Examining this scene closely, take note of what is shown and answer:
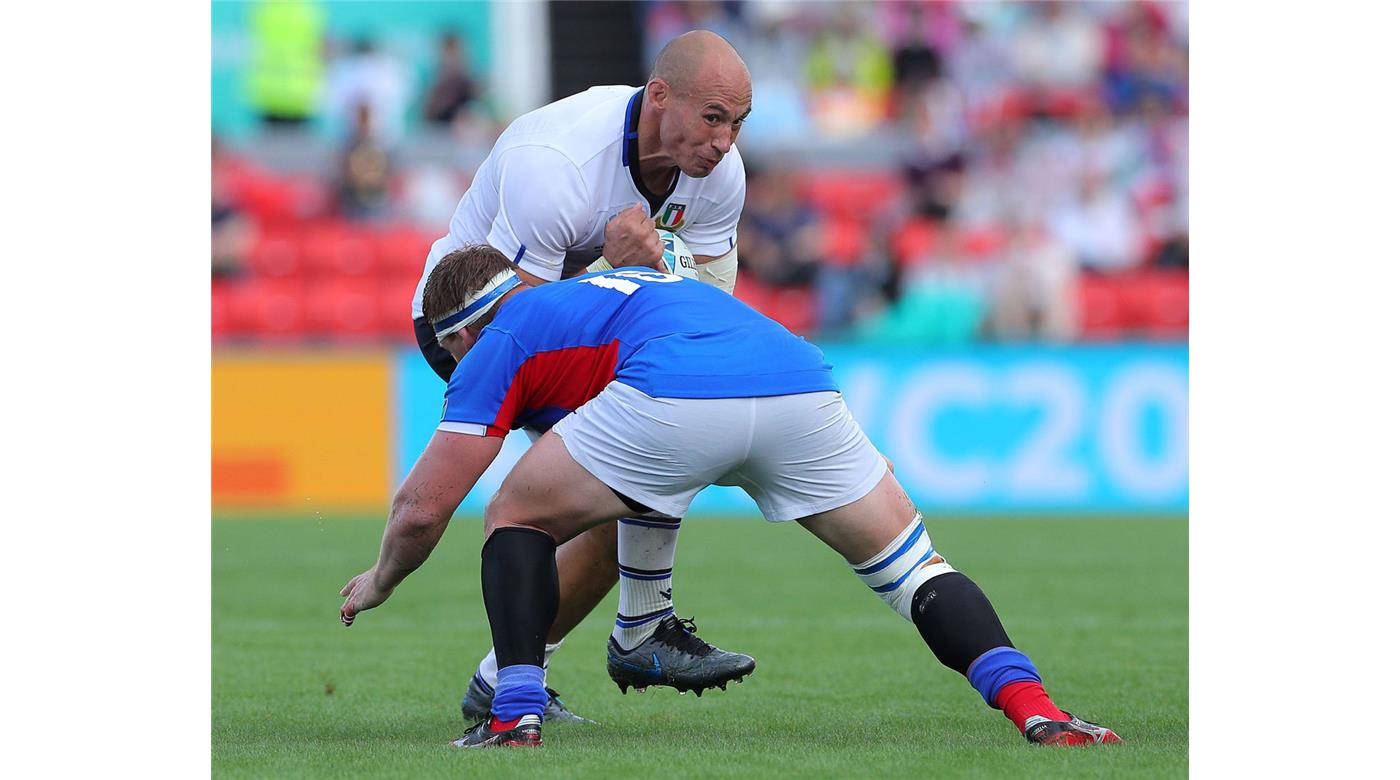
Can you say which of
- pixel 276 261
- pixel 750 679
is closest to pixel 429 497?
pixel 750 679

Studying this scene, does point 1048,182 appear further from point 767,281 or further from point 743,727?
point 743,727

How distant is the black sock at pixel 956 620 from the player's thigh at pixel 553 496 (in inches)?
31.8

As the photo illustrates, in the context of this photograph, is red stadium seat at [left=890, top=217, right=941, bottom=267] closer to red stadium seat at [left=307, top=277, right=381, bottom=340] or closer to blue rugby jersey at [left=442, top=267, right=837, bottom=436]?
red stadium seat at [left=307, top=277, right=381, bottom=340]

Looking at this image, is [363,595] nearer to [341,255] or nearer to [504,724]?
[504,724]

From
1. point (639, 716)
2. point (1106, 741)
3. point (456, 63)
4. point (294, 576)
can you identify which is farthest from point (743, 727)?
point (456, 63)

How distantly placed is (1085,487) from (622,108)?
890cm

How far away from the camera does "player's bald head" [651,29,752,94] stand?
5.32 metres

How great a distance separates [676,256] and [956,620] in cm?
155

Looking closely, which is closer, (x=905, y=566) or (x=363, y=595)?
(x=905, y=566)

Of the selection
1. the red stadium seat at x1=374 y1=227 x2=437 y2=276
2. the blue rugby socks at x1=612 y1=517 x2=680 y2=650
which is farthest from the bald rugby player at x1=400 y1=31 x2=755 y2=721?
the red stadium seat at x1=374 y1=227 x2=437 y2=276

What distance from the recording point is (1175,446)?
13.9m

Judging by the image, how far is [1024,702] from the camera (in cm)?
473

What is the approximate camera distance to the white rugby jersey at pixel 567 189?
5453mm

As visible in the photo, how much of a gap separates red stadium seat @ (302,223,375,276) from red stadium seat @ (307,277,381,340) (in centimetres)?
47
